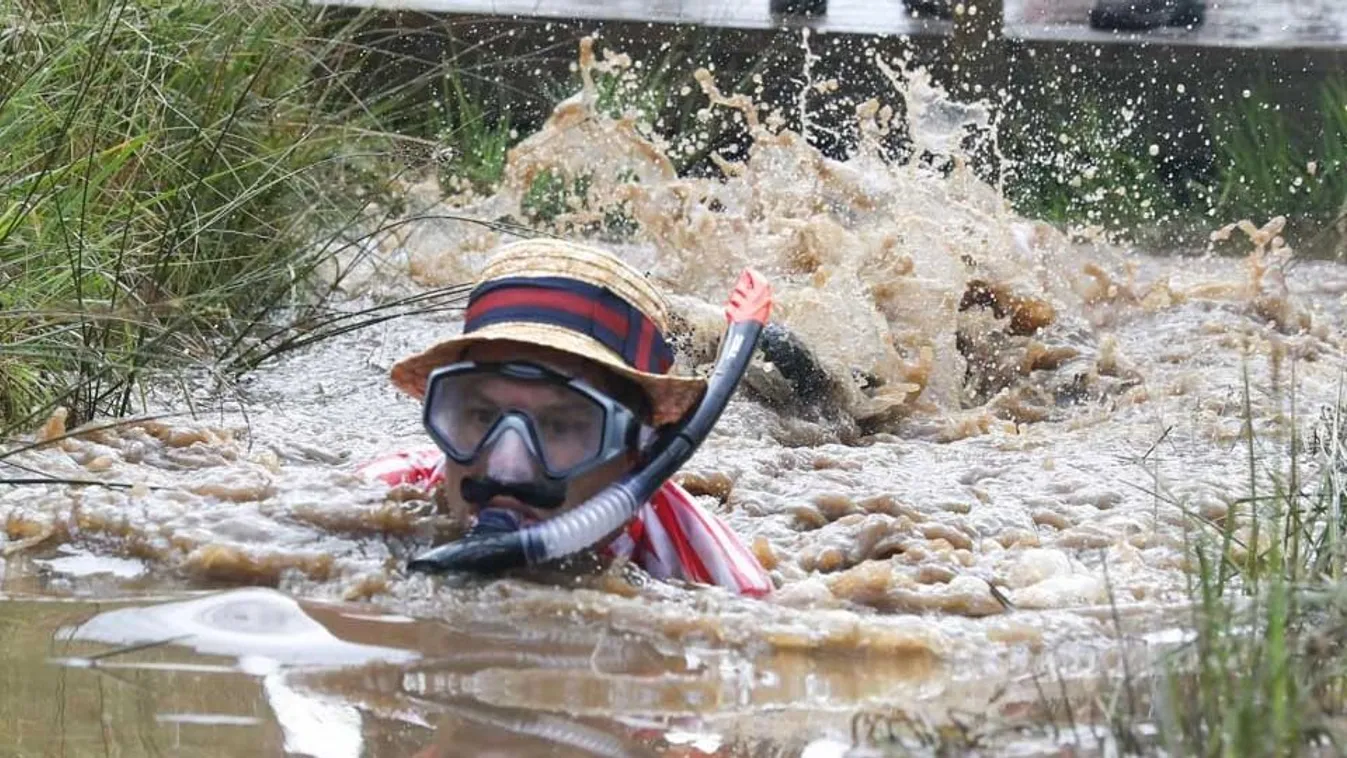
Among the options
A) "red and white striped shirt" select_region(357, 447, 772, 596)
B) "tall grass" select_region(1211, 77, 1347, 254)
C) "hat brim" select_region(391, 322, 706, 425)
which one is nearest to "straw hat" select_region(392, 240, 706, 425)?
"hat brim" select_region(391, 322, 706, 425)

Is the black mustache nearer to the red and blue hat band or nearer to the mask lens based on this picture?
the mask lens

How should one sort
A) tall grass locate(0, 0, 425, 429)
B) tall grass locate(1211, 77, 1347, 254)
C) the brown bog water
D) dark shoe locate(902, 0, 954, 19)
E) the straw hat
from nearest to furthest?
the brown bog water → the straw hat → tall grass locate(0, 0, 425, 429) → tall grass locate(1211, 77, 1347, 254) → dark shoe locate(902, 0, 954, 19)

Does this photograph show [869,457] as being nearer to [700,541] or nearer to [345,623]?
[700,541]

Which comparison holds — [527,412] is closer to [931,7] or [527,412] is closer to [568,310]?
[568,310]

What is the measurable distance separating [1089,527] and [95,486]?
230 cm

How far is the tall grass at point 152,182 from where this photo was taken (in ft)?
14.2

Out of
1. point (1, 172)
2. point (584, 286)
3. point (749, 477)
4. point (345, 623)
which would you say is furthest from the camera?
point (749, 477)

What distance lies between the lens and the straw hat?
3512 millimetres

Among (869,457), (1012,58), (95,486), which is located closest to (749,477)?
(869,457)

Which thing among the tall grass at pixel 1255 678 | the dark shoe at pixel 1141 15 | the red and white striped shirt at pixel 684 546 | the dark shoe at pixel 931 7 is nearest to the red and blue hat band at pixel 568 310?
the red and white striped shirt at pixel 684 546

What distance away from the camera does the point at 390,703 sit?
286cm

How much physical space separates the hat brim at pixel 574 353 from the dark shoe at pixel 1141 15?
8.77m

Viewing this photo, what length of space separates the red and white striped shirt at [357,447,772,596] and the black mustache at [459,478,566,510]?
225 mm

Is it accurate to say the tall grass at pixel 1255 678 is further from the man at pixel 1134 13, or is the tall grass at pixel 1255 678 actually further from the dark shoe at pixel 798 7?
the man at pixel 1134 13
